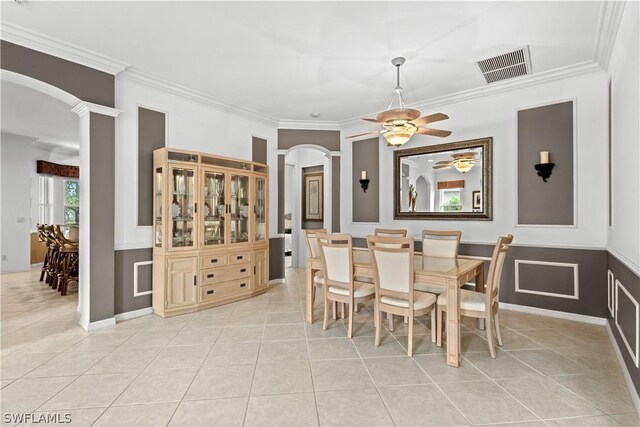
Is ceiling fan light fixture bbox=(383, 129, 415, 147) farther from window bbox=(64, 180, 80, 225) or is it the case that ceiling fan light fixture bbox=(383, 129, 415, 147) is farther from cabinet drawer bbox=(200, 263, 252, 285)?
window bbox=(64, 180, 80, 225)

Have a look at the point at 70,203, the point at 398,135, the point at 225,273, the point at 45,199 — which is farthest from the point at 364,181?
the point at 45,199

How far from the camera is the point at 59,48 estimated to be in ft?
10.2

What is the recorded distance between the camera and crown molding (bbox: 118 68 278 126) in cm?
379

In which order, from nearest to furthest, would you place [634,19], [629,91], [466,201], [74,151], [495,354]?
1. [634,19]
2. [629,91]
3. [495,354]
4. [466,201]
5. [74,151]

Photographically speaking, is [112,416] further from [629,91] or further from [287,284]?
[629,91]

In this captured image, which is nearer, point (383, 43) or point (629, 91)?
point (629, 91)

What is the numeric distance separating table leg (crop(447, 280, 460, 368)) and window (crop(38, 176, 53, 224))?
9.87 meters

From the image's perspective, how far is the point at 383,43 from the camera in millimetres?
3102

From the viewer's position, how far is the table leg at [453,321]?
→ 254 centimetres

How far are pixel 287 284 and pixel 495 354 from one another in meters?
3.56

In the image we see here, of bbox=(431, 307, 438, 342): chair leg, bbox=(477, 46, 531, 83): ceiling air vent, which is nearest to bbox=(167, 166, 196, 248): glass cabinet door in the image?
bbox=(431, 307, 438, 342): chair leg

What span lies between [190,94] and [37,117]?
3382 mm

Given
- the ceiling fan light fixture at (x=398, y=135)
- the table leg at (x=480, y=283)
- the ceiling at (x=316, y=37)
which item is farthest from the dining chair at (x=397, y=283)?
the ceiling at (x=316, y=37)

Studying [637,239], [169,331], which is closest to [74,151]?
Answer: [169,331]
